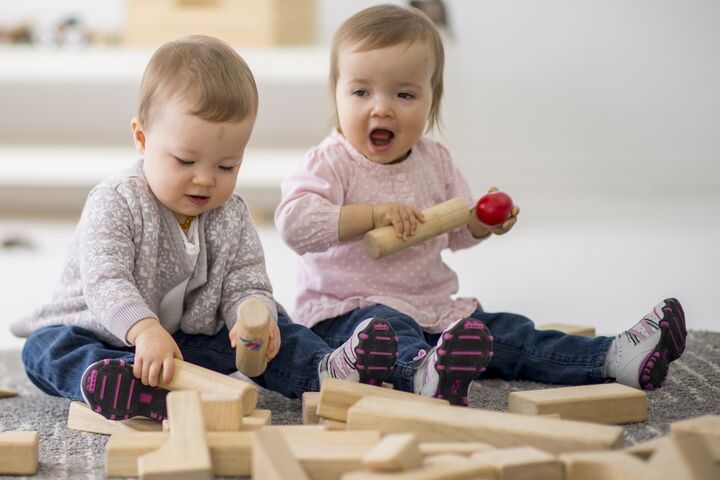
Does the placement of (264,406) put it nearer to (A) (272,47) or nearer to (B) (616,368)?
(B) (616,368)

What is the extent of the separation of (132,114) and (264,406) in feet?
7.75

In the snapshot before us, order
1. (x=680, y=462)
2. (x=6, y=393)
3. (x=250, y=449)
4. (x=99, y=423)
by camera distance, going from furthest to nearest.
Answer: (x=6, y=393) < (x=99, y=423) < (x=250, y=449) < (x=680, y=462)

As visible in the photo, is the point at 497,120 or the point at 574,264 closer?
the point at 574,264

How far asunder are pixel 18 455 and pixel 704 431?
1.96 feet

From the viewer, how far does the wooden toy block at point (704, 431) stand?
0.82 metres

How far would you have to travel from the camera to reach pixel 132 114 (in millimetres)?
3363

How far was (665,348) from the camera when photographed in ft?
3.83

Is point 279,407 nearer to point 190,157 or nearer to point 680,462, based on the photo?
point 190,157

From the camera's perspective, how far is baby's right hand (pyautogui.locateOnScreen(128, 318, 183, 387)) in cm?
100

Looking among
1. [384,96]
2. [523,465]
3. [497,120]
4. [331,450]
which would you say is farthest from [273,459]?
[497,120]

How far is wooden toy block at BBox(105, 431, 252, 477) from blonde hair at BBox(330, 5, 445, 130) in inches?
25.6

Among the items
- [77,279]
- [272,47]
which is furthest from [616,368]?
[272,47]

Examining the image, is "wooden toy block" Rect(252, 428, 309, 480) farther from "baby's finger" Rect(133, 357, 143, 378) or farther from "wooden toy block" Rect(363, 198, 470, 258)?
"wooden toy block" Rect(363, 198, 470, 258)

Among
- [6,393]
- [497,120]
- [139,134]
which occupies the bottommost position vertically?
[6,393]
